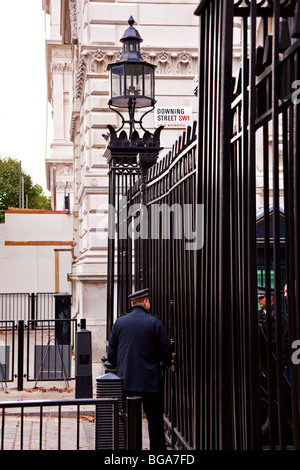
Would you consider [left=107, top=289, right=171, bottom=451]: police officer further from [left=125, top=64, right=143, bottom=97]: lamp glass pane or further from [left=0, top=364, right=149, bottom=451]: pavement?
[left=125, top=64, right=143, bottom=97]: lamp glass pane

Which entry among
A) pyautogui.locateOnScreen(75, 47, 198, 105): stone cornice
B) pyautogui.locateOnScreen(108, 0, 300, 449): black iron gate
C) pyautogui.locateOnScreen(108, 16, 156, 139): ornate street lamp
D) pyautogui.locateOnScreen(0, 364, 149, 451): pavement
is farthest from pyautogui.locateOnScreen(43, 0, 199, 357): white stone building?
pyautogui.locateOnScreen(108, 0, 300, 449): black iron gate

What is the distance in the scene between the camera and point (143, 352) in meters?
8.09

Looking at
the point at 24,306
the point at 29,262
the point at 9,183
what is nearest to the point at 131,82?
the point at 24,306

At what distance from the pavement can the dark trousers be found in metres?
0.96

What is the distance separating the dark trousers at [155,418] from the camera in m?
8.07

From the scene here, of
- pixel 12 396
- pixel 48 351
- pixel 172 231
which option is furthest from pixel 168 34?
pixel 172 231

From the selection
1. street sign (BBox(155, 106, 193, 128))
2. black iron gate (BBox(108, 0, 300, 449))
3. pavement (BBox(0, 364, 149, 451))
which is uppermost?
street sign (BBox(155, 106, 193, 128))

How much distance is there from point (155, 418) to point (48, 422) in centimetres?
288

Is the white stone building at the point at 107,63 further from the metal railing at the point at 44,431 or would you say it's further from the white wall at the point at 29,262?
the white wall at the point at 29,262

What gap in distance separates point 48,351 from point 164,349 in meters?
5.91

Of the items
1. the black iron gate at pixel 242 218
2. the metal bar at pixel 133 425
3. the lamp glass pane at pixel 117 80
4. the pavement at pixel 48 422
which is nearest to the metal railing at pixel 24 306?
the pavement at pixel 48 422

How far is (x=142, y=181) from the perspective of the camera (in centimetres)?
1027

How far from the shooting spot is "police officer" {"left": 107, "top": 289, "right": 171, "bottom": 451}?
26.2 feet

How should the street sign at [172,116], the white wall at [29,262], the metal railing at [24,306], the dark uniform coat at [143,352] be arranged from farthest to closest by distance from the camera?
1. the white wall at [29,262]
2. the metal railing at [24,306]
3. the street sign at [172,116]
4. the dark uniform coat at [143,352]
